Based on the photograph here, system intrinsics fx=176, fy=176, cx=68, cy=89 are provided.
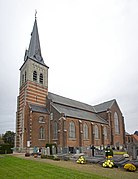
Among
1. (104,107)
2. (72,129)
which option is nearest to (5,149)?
(72,129)

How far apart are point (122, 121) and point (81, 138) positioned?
2044 centimetres

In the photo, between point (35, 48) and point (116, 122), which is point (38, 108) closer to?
point (35, 48)

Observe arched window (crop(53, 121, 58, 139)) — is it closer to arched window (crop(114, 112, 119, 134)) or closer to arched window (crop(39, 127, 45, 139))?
arched window (crop(39, 127, 45, 139))

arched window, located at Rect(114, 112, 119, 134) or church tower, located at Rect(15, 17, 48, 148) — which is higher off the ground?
church tower, located at Rect(15, 17, 48, 148)

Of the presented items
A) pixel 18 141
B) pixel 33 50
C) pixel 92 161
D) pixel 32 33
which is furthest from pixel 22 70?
pixel 92 161

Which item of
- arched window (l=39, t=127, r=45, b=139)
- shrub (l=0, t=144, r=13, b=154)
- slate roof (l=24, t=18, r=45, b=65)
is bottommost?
shrub (l=0, t=144, r=13, b=154)

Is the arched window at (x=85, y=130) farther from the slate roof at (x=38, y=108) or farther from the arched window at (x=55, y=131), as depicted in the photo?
the slate roof at (x=38, y=108)

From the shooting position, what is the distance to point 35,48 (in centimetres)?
4144

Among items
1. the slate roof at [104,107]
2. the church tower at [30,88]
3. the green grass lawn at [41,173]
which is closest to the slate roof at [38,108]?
the church tower at [30,88]

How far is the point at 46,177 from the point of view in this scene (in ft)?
31.0

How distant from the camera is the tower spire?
4091 centimetres

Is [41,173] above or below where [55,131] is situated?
below

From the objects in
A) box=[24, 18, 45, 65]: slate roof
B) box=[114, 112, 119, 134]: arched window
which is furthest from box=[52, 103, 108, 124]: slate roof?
box=[24, 18, 45, 65]: slate roof

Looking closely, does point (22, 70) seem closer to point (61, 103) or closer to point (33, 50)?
point (33, 50)
